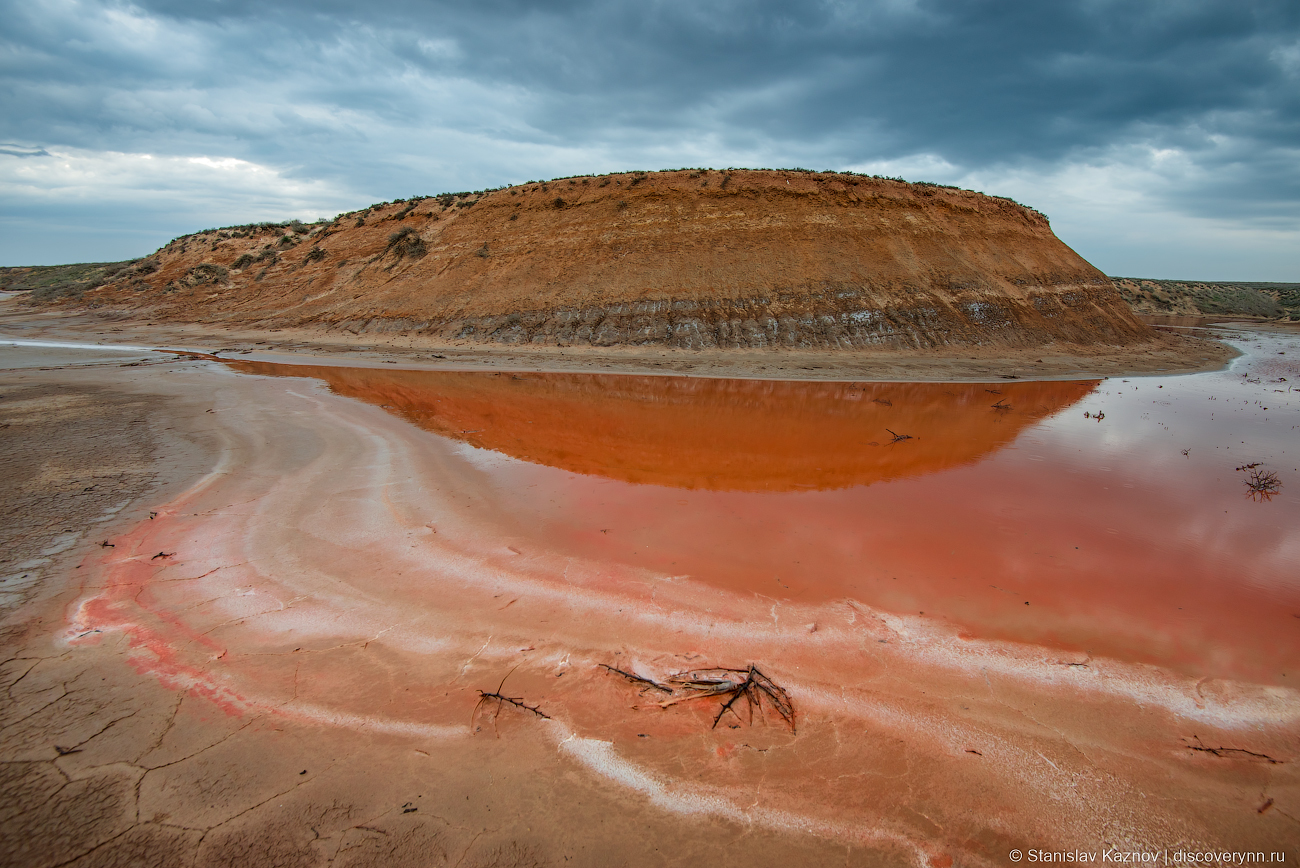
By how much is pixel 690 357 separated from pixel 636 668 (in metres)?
21.0

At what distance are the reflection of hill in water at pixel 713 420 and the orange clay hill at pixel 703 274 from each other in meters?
7.13

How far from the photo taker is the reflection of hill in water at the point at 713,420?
9.60m

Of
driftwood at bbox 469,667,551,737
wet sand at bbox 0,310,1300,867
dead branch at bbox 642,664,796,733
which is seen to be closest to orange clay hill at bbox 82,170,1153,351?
wet sand at bbox 0,310,1300,867

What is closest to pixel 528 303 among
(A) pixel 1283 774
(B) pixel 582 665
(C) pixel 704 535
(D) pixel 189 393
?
(D) pixel 189 393

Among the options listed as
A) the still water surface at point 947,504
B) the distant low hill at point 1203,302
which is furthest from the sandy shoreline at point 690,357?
the distant low hill at point 1203,302

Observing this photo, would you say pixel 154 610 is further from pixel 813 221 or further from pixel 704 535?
pixel 813 221

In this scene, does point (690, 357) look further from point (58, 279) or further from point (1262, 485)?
point (58, 279)

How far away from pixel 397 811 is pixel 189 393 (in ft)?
52.8

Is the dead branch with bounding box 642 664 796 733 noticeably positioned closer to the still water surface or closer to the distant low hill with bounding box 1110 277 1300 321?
the still water surface

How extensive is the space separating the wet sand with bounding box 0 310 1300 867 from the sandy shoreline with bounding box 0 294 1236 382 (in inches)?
530

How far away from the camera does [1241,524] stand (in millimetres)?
7227

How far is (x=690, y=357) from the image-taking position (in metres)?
24.3

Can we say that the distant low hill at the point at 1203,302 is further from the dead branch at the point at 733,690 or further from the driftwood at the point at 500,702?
the driftwood at the point at 500,702

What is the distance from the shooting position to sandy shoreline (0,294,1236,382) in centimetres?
2191
